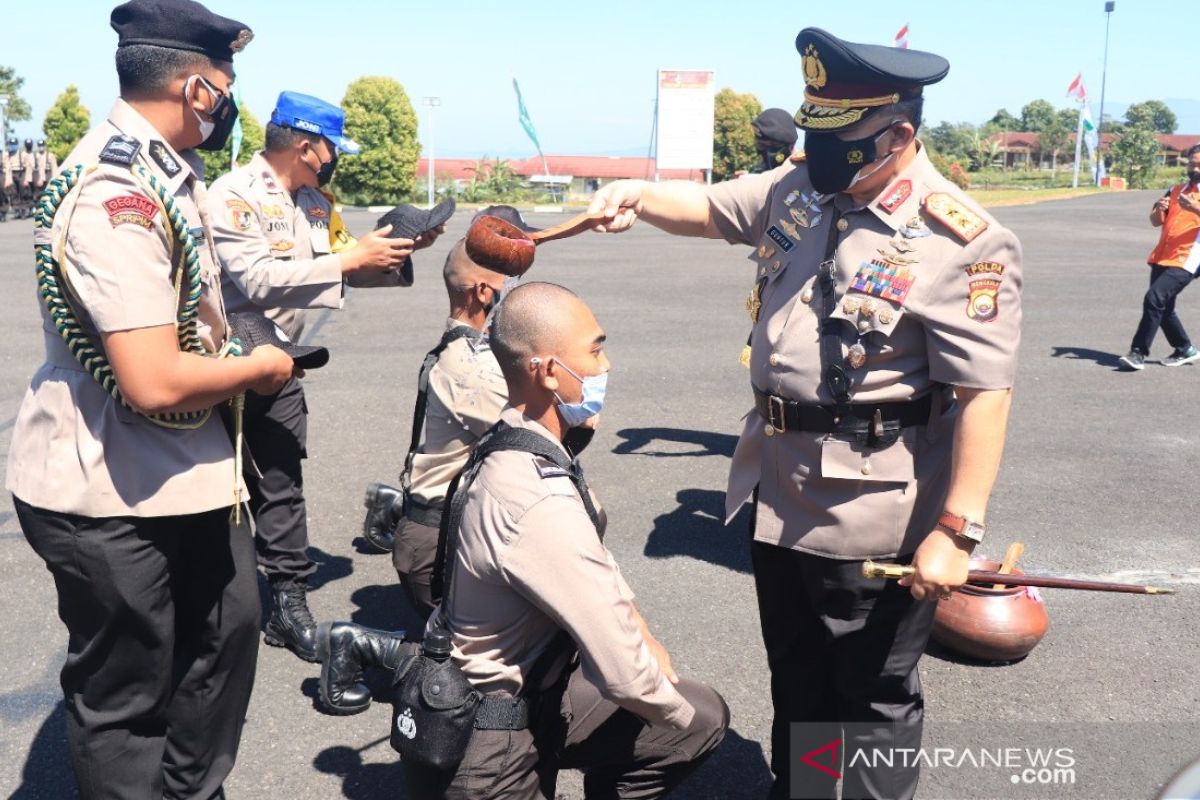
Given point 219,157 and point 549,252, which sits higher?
point 219,157

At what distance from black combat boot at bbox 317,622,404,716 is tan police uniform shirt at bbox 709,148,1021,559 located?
55.7 inches

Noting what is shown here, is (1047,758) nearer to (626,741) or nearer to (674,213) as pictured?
(626,741)

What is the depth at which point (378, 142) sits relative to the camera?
39688 millimetres

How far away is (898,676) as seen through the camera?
3.10 m

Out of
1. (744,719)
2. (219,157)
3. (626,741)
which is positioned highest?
(219,157)

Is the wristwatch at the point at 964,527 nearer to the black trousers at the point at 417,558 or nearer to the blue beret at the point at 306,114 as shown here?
the black trousers at the point at 417,558

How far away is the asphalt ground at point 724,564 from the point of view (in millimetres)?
3752

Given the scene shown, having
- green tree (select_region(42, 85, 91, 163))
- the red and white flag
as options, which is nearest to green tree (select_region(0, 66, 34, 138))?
green tree (select_region(42, 85, 91, 163))

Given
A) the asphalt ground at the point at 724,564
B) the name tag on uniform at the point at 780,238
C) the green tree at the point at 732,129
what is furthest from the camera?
the green tree at the point at 732,129

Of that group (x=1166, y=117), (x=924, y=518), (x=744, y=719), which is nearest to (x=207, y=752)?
(x=744, y=719)

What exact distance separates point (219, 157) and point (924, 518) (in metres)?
38.7

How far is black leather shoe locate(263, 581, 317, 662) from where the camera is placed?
4.50 metres

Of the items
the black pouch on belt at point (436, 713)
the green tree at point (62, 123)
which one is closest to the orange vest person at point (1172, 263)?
the black pouch on belt at point (436, 713)

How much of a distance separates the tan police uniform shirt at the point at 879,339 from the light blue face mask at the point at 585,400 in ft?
2.00
